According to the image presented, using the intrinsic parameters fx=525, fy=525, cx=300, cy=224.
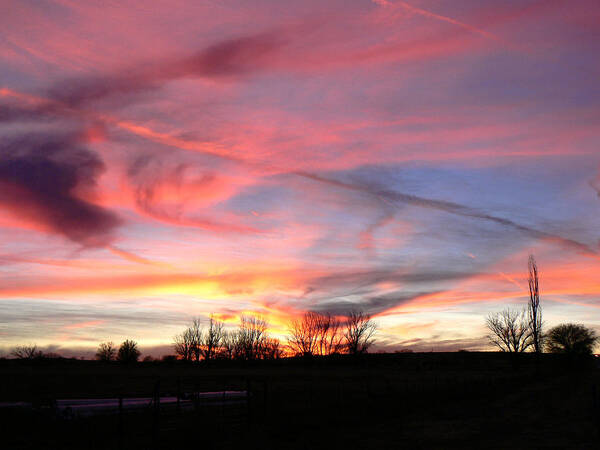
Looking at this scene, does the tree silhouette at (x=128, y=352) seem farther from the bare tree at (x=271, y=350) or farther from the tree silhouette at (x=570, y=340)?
the tree silhouette at (x=570, y=340)

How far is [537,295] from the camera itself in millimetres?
89250

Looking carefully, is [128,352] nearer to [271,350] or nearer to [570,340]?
[271,350]

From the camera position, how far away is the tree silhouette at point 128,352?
127m

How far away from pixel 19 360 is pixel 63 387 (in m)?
59.2

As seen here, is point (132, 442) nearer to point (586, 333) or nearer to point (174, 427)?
point (174, 427)

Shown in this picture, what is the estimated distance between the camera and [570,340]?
11212cm

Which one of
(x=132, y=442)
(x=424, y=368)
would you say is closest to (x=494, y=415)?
(x=132, y=442)

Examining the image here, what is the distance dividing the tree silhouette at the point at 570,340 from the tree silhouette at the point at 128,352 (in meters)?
95.2

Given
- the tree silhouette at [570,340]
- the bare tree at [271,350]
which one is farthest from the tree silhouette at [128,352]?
the tree silhouette at [570,340]

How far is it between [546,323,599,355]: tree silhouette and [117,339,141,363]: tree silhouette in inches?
3750

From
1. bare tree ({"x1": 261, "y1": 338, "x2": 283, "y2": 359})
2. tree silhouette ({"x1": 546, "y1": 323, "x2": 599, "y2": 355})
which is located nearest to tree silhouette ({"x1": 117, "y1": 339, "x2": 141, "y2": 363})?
bare tree ({"x1": 261, "y1": 338, "x2": 283, "y2": 359})

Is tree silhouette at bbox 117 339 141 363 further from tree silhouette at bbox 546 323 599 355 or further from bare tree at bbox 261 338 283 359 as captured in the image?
tree silhouette at bbox 546 323 599 355

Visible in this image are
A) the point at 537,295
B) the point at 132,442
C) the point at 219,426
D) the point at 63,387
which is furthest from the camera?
the point at 537,295

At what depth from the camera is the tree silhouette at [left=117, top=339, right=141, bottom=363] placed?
417 feet
